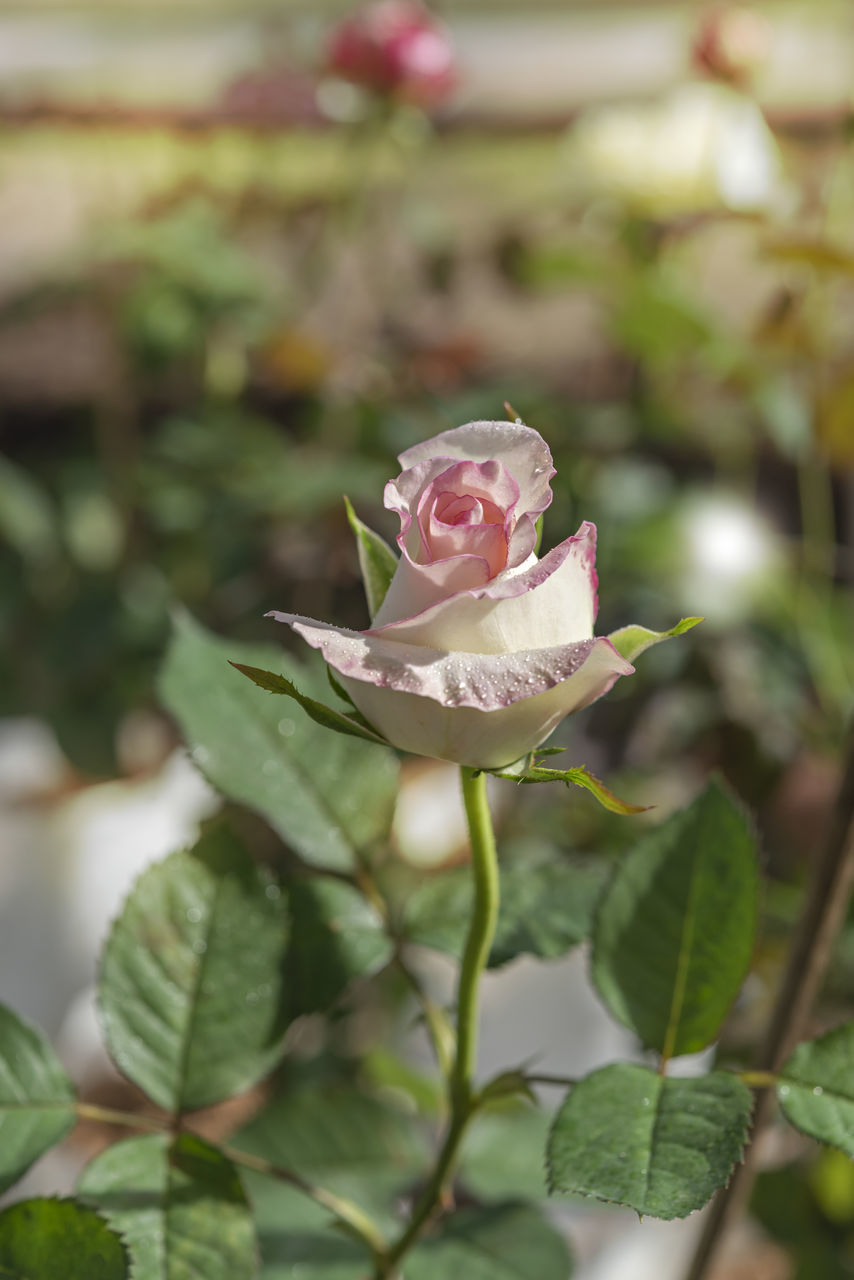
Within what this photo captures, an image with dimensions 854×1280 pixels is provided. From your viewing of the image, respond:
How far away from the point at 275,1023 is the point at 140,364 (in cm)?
52

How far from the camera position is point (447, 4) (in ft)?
3.54

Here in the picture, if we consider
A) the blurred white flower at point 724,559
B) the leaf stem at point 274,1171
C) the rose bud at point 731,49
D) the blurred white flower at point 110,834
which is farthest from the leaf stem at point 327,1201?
the rose bud at point 731,49

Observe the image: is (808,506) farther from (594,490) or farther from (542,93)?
(542,93)

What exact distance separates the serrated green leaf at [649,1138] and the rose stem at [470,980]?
0.06 feet

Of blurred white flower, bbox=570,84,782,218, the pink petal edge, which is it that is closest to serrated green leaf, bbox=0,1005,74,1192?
the pink petal edge

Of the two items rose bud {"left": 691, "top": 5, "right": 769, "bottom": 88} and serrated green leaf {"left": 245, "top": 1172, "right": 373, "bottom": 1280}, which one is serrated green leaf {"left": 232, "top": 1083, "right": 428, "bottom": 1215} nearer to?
serrated green leaf {"left": 245, "top": 1172, "right": 373, "bottom": 1280}

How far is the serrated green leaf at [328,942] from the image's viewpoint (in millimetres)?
208

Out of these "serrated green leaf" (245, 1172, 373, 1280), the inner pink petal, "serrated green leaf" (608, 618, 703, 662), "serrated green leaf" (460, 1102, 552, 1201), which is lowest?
"serrated green leaf" (460, 1102, 552, 1201)

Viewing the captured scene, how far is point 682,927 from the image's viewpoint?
190 millimetres

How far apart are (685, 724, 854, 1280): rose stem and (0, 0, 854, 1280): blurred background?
6cm

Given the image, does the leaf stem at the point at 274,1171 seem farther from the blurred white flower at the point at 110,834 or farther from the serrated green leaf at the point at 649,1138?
the blurred white flower at the point at 110,834

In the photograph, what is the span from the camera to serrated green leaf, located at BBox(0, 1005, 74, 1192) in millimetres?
186

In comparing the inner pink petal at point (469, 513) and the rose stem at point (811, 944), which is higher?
the inner pink petal at point (469, 513)

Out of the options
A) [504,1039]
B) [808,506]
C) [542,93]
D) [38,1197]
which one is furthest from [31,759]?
[542,93]
